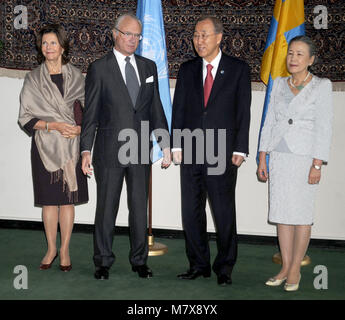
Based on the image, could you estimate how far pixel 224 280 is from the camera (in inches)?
136

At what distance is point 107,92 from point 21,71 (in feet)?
5.73

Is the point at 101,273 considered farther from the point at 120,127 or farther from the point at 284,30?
the point at 284,30

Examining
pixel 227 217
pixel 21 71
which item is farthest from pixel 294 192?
pixel 21 71

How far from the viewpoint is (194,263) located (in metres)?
3.61

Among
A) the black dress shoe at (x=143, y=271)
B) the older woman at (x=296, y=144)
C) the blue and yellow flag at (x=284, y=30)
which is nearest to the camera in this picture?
the older woman at (x=296, y=144)

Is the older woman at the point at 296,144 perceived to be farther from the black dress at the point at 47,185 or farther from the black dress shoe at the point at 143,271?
the black dress at the point at 47,185

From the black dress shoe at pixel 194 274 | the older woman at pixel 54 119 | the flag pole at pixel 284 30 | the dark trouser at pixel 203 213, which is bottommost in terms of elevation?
the black dress shoe at pixel 194 274

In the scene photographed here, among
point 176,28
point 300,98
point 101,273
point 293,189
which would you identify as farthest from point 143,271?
point 176,28

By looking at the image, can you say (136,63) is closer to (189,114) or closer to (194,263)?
(189,114)

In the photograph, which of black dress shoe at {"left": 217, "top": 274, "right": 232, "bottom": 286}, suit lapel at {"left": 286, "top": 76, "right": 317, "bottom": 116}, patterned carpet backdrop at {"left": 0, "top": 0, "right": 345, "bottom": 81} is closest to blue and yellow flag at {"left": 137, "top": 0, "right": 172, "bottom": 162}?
patterned carpet backdrop at {"left": 0, "top": 0, "right": 345, "bottom": 81}

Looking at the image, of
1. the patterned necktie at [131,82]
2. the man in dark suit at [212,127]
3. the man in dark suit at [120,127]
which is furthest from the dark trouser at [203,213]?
the patterned necktie at [131,82]

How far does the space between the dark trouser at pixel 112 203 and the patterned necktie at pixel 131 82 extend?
476 millimetres

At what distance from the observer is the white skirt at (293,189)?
3.28 m

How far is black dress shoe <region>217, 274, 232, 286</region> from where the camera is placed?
11.4ft
